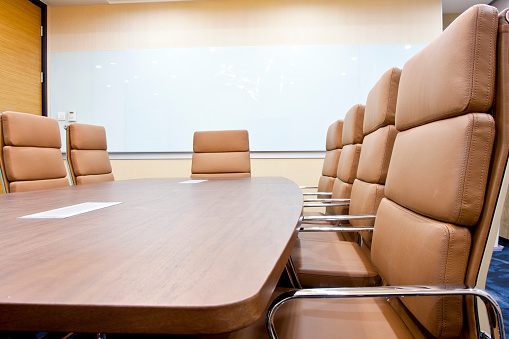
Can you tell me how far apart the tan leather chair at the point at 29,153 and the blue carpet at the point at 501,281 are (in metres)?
3.09

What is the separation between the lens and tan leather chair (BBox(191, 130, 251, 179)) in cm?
316

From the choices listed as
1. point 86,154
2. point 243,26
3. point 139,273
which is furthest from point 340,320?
point 243,26

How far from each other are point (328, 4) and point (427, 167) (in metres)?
3.96

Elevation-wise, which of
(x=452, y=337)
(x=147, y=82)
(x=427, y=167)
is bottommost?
(x=452, y=337)

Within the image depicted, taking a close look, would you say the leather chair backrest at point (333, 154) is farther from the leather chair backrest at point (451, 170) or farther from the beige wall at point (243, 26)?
the leather chair backrest at point (451, 170)

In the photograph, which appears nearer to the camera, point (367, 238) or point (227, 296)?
point (227, 296)

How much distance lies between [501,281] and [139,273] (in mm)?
2967

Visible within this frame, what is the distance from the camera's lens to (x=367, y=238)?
1463 millimetres

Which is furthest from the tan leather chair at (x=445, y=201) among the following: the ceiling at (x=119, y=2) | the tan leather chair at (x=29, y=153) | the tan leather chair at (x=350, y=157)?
the ceiling at (x=119, y=2)

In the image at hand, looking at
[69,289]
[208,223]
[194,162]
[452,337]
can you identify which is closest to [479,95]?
[452,337]

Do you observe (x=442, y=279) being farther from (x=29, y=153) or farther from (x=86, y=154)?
(x=86, y=154)

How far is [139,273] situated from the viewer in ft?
1.34

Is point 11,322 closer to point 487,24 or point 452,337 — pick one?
point 452,337

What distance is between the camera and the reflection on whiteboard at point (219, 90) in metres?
3.96
